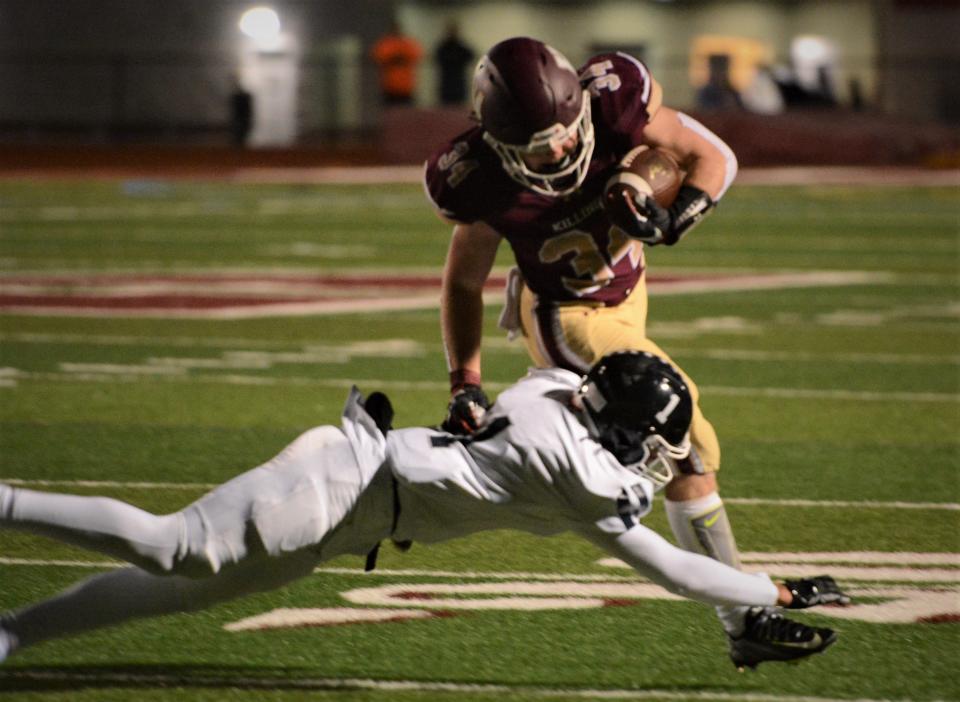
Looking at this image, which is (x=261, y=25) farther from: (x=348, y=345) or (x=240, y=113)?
(x=348, y=345)

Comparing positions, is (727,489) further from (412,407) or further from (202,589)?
(202,589)

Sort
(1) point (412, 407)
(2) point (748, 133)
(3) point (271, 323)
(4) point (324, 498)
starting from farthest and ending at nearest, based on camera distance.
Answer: (2) point (748, 133)
(3) point (271, 323)
(1) point (412, 407)
(4) point (324, 498)

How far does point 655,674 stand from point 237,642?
1.02m

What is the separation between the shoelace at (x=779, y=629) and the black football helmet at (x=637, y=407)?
45 centimetres

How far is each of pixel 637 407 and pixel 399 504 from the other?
0.53 meters

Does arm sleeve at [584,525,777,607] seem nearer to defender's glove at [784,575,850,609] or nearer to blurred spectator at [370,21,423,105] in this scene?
defender's glove at [784,575,850,609]

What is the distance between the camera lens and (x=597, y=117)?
467 centimetres

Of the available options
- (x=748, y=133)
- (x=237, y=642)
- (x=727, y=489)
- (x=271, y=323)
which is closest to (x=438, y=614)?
(x=237, y=642)

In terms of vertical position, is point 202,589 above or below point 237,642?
above

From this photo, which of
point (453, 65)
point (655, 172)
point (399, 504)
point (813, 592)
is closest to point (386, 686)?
point (399, 504)

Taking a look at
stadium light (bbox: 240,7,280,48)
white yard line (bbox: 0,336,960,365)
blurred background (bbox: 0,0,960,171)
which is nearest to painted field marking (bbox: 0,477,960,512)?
white yard line (bbox: 0,336,960,365)

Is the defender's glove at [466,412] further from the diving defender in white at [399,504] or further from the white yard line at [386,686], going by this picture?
the white yard line at [386,686]

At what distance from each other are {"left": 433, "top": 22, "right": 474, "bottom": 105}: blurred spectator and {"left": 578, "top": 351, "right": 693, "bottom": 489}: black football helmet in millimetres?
22261

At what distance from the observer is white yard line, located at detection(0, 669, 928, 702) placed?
4.14 meters
